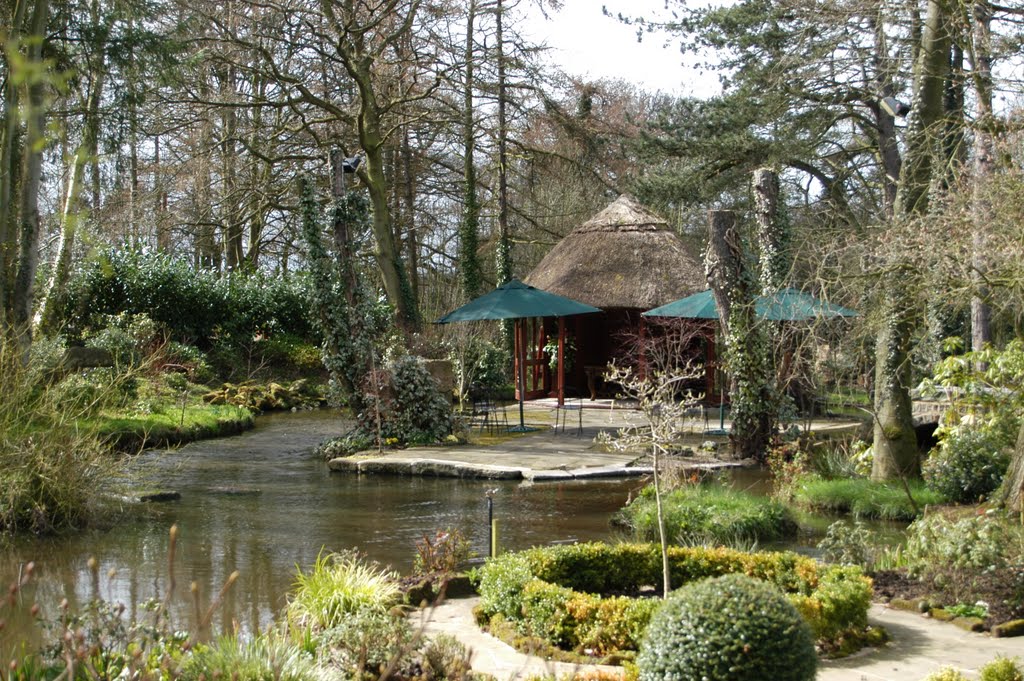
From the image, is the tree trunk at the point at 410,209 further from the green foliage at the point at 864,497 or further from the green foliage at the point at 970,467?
the green foliage at the point at 970,467

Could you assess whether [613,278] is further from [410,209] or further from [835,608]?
[835,608]

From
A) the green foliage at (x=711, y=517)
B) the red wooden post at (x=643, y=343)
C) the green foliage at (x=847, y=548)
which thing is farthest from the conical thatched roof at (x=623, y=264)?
the green foliage at (x=847, y=548)

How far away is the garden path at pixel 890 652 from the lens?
596cm

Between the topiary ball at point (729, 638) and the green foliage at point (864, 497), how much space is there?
20.3 feet

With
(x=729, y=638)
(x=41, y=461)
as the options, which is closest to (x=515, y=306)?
(x=41, y=461)

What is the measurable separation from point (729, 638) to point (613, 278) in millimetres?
17307

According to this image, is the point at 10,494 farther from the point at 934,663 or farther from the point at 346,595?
the point at 934,663

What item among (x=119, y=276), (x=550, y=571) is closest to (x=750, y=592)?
(x=550, y=571)

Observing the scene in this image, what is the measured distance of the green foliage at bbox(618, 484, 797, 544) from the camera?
9.54 meters

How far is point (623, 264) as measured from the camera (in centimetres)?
2238

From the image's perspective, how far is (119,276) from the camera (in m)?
24.3

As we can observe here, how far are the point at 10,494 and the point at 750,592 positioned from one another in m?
7.30

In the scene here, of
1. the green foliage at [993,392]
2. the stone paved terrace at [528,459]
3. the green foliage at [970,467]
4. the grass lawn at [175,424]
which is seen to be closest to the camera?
the green foliage at [970,467]

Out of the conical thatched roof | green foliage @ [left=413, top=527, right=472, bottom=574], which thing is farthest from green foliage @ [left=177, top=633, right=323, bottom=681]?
the conical thatched roof
